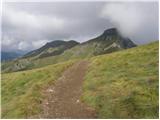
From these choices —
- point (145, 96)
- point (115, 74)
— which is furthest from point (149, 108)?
point (115, 74)

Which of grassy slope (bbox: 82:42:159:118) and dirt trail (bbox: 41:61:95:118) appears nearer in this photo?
grassy slope (bbox: 82:42:159:118)

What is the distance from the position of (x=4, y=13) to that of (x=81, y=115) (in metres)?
6.53

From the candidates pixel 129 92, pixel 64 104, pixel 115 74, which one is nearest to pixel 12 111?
pixel 64 104

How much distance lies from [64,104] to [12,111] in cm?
328

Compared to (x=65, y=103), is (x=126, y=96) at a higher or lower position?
higher

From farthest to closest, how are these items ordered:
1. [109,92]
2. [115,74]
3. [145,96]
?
[115,74] → [109,92] → [145,96]

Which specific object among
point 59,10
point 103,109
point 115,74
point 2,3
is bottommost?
point 115,74

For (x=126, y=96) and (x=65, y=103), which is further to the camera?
(x=65, y=103)

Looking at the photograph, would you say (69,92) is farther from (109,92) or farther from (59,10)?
(59,10)

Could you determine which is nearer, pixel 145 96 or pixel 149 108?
pixel 149 108

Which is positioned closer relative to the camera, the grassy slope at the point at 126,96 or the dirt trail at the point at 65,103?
the grassy slope at the point at 126,96

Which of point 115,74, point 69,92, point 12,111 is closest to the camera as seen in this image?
point 12,111

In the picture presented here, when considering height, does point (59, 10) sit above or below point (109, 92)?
above

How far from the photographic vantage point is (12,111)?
1506 cm
